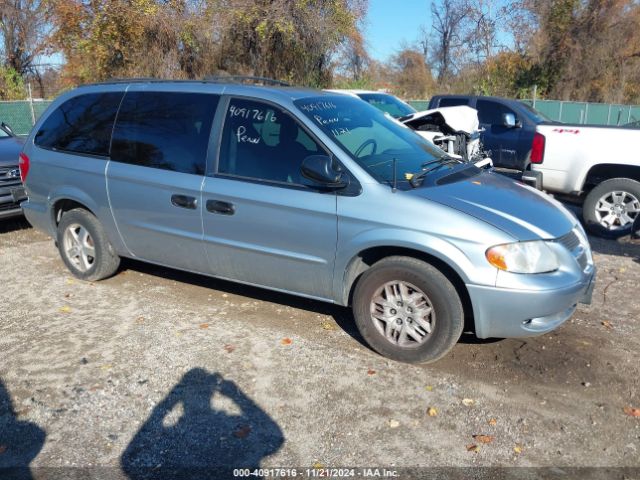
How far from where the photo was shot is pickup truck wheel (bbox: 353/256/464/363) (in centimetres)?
397

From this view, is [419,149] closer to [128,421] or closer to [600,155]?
[128,421]

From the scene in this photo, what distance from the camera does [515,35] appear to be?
110 ft

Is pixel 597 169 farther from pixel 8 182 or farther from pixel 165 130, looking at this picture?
pixel 8 182

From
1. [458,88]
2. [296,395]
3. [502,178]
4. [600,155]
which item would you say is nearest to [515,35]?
[458,88]

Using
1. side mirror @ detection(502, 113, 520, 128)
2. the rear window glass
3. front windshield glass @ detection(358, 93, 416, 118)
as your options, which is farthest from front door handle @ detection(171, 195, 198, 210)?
the rear window glass

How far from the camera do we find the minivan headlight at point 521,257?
3812mm

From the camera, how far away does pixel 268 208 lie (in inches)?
176

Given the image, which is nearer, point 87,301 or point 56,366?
point 56,366

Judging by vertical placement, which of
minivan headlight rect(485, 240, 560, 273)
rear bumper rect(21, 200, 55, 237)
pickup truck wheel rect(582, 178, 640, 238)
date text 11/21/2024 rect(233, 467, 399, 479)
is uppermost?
minivan headlight rect(485, 240, 560, 273)

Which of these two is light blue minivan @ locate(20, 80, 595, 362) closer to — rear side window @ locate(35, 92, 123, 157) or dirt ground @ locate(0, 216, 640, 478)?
rear side window @ locate(35, 92, 123, 157)

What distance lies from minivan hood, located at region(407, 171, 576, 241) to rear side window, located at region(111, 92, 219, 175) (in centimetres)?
180

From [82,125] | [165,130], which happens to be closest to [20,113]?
[82,125]

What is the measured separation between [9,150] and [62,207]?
9.63 feet

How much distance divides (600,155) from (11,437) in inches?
282
